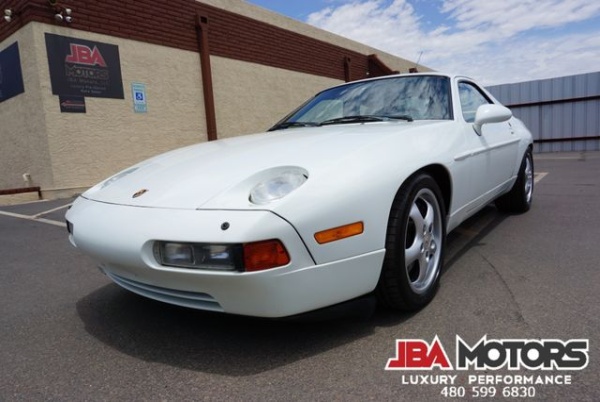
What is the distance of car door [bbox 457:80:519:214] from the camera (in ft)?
9.41

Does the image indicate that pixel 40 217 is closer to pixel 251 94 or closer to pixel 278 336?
pixel 278 336

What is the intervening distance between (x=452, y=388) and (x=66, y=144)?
27.5 feet

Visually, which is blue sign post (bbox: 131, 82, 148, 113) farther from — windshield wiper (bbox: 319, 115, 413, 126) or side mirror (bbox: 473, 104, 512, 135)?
side mirror (bbox: 473, 104, 512, 135)

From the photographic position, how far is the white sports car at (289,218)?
163 centimetres

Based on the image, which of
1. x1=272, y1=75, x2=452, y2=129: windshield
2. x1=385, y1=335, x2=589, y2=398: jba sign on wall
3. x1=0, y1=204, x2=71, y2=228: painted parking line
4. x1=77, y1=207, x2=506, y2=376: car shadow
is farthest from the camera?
x1=0, y1=204, x2=71, y2=228: painted parking line

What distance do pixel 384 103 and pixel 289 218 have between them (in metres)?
1.65

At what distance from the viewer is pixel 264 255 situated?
5.25 feet

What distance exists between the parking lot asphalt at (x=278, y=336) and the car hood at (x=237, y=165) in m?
0.63

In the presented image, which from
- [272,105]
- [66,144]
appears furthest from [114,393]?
[272,105]

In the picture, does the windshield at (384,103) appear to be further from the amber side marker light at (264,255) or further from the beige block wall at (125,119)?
the beige block wall at (125,119)

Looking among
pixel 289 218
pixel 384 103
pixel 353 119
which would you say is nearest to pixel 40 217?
pixel 353 119

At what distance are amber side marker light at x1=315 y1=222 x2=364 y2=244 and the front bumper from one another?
0.07 m

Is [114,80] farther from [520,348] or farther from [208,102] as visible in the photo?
[520,348]

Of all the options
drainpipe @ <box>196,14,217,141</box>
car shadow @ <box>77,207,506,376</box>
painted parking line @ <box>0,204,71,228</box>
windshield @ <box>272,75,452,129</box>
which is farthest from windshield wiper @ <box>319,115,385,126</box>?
drainpipe @ <box>196,14,217,141</box>
